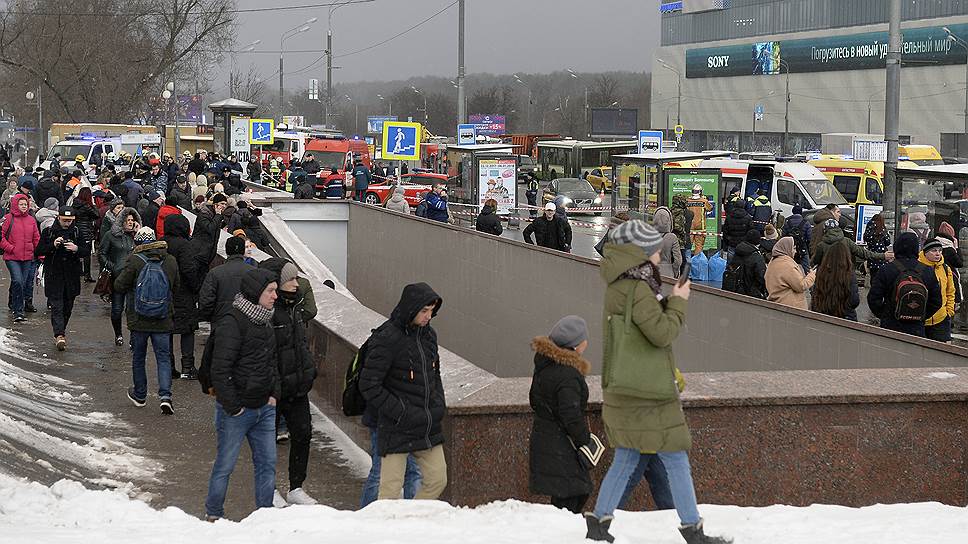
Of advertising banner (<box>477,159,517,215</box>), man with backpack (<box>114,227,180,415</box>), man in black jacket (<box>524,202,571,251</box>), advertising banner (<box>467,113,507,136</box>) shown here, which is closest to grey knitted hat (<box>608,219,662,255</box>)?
man with backpack (<box>114,227,180,415</box>)

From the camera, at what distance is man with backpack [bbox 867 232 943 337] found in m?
11.3

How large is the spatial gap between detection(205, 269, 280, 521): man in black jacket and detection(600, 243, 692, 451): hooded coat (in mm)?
2234

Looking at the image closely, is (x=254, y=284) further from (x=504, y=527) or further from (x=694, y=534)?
(x=694, y=534)

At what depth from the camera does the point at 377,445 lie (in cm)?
733

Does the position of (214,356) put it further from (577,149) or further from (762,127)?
(762,127)

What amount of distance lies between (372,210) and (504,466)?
1646cm

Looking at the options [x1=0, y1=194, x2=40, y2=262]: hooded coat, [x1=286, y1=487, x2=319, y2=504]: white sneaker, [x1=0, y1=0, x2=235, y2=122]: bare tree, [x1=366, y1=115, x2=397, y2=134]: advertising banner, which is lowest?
[x1=286, y1=487, x2=319, y2=504]: white sneaker

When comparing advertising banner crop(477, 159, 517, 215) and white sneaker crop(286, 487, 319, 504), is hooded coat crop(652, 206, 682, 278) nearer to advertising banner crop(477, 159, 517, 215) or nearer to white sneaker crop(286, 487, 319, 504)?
white sneaker crop(286, 487, 319, 504)

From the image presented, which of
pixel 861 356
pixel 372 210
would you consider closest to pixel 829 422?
pixel 861 356

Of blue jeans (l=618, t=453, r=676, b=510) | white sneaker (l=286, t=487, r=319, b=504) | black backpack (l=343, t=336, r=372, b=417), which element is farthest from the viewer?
white sneaker (l=286, t=487, r=319, b=504)

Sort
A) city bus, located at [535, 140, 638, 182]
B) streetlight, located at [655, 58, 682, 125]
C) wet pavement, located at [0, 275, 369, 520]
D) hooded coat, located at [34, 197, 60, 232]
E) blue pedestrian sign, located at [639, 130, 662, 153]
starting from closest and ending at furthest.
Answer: wet pavement, located at [0, 275, 369, 520], hooded coat, located at [34, 197, 60, 232], blue pedestrian sign, located at [639, 130, 662, 153], city bus, located at [535, 140, 638, 182], streetlight, located at [655, 58, 682, 125]

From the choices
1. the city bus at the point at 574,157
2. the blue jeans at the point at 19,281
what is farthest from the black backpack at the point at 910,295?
the city bus at the point at 574,157

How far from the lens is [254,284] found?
7.54 metres

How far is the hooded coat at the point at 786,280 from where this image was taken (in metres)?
12.1
